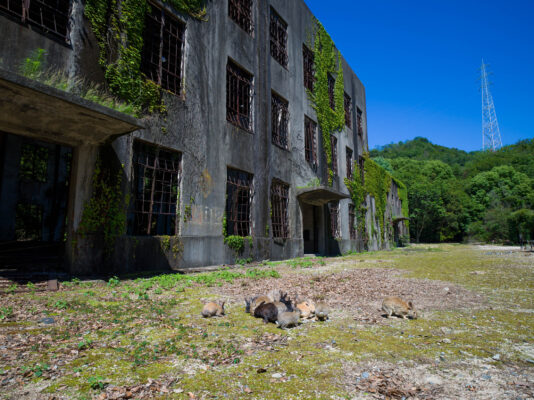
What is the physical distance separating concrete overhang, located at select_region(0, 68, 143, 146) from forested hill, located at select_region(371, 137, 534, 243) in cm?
3901

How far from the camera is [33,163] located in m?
15.7

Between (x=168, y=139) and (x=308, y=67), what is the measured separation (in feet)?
41.2

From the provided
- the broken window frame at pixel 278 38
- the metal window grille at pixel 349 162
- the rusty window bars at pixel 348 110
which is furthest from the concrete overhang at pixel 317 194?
the rusty window bars at pixel 348 110

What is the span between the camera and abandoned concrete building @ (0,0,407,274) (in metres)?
6.68

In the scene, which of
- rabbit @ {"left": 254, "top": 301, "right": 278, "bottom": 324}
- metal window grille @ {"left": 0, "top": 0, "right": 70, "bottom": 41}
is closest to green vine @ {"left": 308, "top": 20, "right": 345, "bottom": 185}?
metal window grille @ {"left": 0, "top": 0, "right": 70, "bottom": 41}

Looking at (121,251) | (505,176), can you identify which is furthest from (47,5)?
(505,176)

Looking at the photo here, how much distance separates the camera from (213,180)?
1069 centimetres

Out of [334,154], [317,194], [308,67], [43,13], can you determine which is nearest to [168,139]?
[43,13]

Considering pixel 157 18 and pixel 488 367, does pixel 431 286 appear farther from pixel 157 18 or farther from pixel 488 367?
pixel 157 18

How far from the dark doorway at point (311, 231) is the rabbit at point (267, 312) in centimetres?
1544

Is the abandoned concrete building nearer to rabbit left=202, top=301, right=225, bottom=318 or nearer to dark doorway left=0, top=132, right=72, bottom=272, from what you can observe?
dark doorway left=0, top=132, right=72, bottom=272

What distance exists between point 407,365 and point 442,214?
159 ft

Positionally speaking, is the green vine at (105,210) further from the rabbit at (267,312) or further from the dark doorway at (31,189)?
the dark doorway at (31,189)

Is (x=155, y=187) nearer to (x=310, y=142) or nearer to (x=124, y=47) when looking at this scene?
(x=124, y=47)
